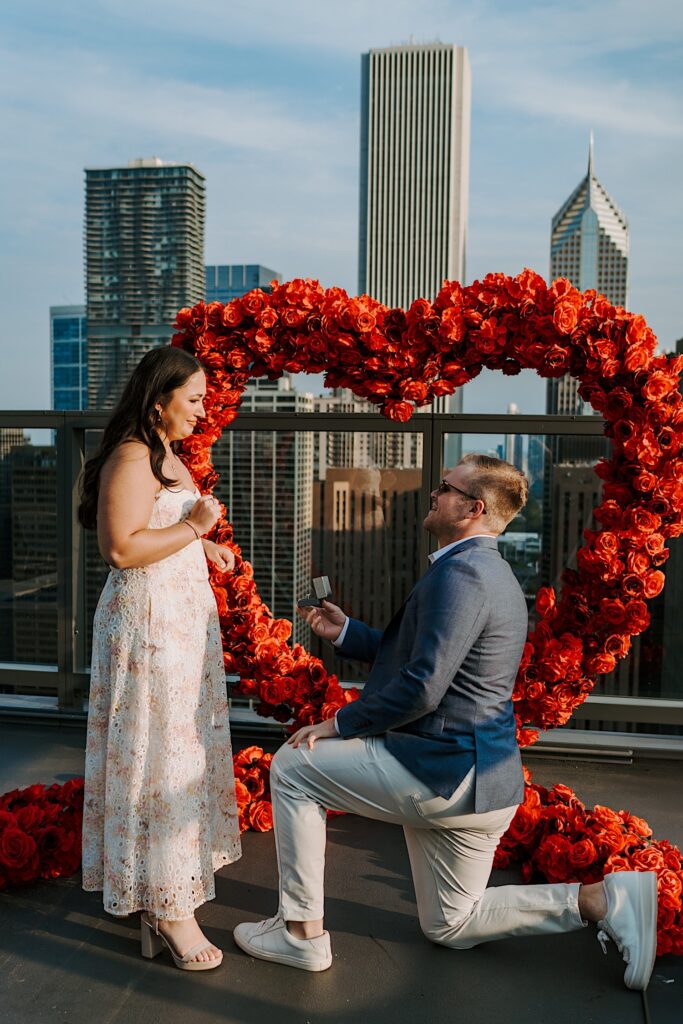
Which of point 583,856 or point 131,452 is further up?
point 131,452

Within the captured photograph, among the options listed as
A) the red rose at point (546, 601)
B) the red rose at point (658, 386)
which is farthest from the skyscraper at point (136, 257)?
the red rose at point (658, 386)

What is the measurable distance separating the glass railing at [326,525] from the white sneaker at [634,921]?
2.01 metres

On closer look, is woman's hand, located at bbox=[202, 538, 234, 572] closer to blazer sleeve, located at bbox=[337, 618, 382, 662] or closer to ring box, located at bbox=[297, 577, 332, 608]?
ring box, located at bbox=[297, 577, 332, 608]

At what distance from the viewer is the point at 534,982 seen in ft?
8.52

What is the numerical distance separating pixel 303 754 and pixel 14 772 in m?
2.12

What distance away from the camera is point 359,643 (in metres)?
2.95

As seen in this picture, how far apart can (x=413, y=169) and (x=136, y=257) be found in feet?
141

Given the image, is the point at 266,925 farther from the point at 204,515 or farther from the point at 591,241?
the point at 591,241

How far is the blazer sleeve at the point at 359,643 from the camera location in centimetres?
295

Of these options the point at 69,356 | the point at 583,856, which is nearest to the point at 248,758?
the point at 583,856

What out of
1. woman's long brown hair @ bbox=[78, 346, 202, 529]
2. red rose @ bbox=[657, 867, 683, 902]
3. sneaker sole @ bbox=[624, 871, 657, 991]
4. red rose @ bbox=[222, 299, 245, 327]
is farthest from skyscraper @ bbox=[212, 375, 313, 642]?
sneaker sole @ bbox=[624, 871, 657, 991]

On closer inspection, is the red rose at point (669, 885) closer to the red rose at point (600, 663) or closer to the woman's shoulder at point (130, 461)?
the red rose at point (600, 663)

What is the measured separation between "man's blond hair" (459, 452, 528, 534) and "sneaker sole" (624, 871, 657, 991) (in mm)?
1047

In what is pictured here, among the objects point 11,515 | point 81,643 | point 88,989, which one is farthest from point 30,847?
point 11,515
